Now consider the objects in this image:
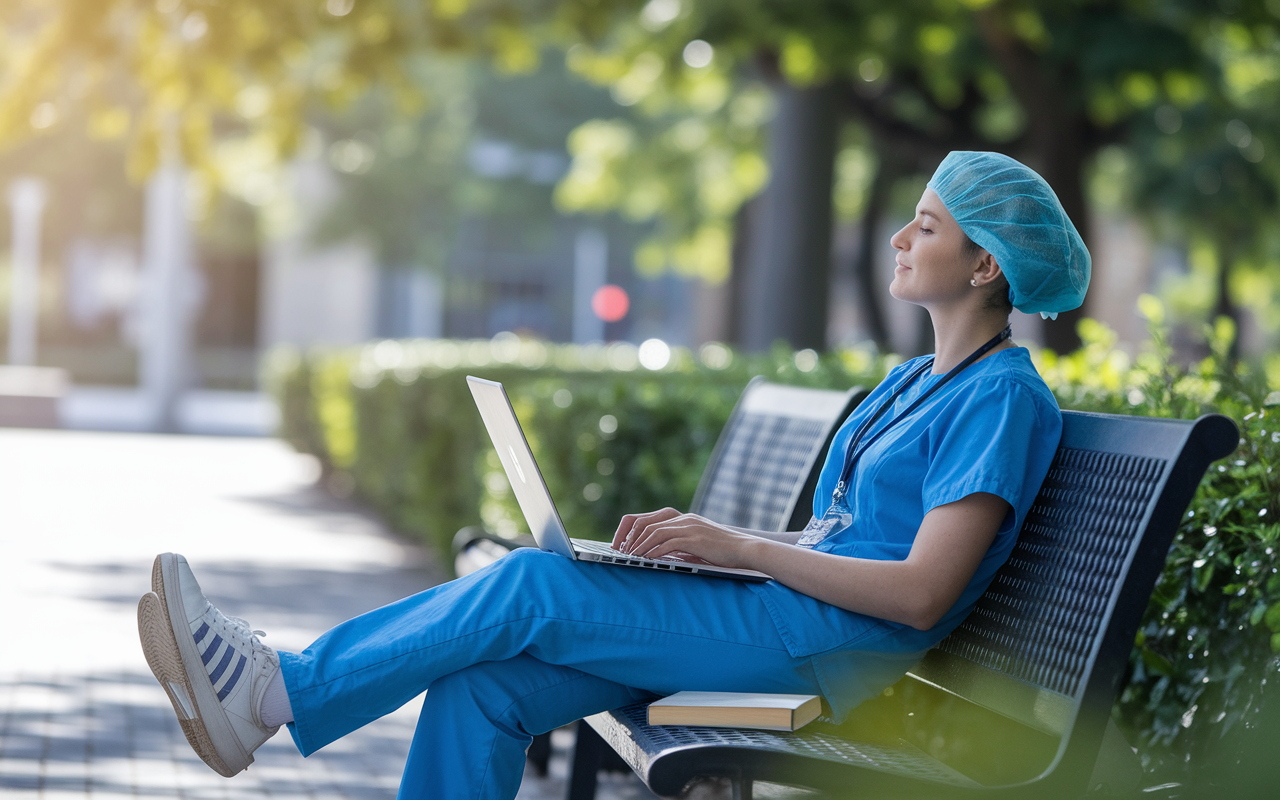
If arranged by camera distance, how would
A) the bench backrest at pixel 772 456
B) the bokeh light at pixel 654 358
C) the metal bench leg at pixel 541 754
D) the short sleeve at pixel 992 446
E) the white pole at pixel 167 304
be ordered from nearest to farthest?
the short sleeve at pixel 992 446, the bench backrest at pixel 772 456, the metal bench leg at pixel 541 754, the bokeh light at pixel 654 358, the white pole at pixel 167 304

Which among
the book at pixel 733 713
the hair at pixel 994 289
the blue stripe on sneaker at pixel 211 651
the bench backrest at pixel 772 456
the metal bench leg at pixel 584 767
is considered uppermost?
the hair at pixel 994 289

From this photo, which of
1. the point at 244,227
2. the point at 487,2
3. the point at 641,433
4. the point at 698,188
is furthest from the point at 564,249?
the point at 641,433

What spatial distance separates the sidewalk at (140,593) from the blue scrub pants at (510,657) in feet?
5.89

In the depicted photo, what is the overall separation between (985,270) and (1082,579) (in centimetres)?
63

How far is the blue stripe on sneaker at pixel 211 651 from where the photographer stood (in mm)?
2545

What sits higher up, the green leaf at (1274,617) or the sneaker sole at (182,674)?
the green leaf at (1274,617)

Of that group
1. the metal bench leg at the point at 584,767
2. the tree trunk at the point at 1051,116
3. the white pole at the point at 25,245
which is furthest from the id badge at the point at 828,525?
the white pole at the point at 25,245

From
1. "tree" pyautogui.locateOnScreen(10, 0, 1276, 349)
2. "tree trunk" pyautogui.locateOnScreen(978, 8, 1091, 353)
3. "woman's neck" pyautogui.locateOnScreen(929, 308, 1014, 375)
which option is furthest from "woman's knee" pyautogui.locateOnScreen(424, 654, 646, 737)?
"tree trunk" pyautogui.locateOnScreen(978, 8, 1091, 353)

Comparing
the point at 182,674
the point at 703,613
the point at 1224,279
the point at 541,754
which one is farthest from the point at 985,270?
the point at 1224,279

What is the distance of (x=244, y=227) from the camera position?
29.4 metres

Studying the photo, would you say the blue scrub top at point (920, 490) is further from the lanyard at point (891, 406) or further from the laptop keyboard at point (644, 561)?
the laptop keyboard at point (644, 561)

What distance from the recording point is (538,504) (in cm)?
279

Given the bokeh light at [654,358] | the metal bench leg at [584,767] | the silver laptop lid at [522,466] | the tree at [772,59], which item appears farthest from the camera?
the bokeh light at [654,358]

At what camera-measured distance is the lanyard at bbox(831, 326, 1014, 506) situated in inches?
107
